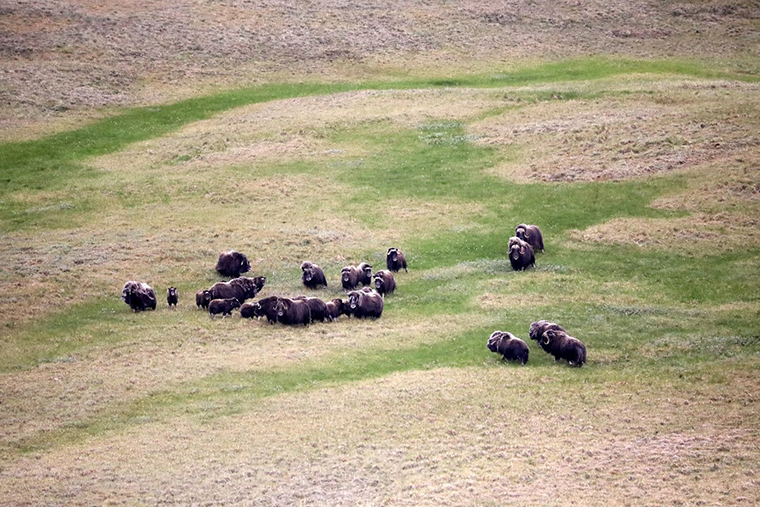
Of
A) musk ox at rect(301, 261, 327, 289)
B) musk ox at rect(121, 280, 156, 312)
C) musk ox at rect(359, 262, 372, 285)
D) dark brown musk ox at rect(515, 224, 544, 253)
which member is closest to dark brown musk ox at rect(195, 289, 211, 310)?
musk ox at rect(121, 280, 156, 312)

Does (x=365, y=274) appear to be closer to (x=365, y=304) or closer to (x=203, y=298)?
(x=365, y=304)

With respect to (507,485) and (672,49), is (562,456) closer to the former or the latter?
(507,485)

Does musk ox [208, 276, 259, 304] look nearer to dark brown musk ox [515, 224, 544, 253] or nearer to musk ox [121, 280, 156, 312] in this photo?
musk ox [121, 280, 156, 312]

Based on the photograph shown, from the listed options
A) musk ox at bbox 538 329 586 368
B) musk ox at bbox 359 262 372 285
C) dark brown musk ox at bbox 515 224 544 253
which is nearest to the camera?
musk ox at bbox 538 329 586 368

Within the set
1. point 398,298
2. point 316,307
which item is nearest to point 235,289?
point 316,307

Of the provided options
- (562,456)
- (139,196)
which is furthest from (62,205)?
(562,456)
